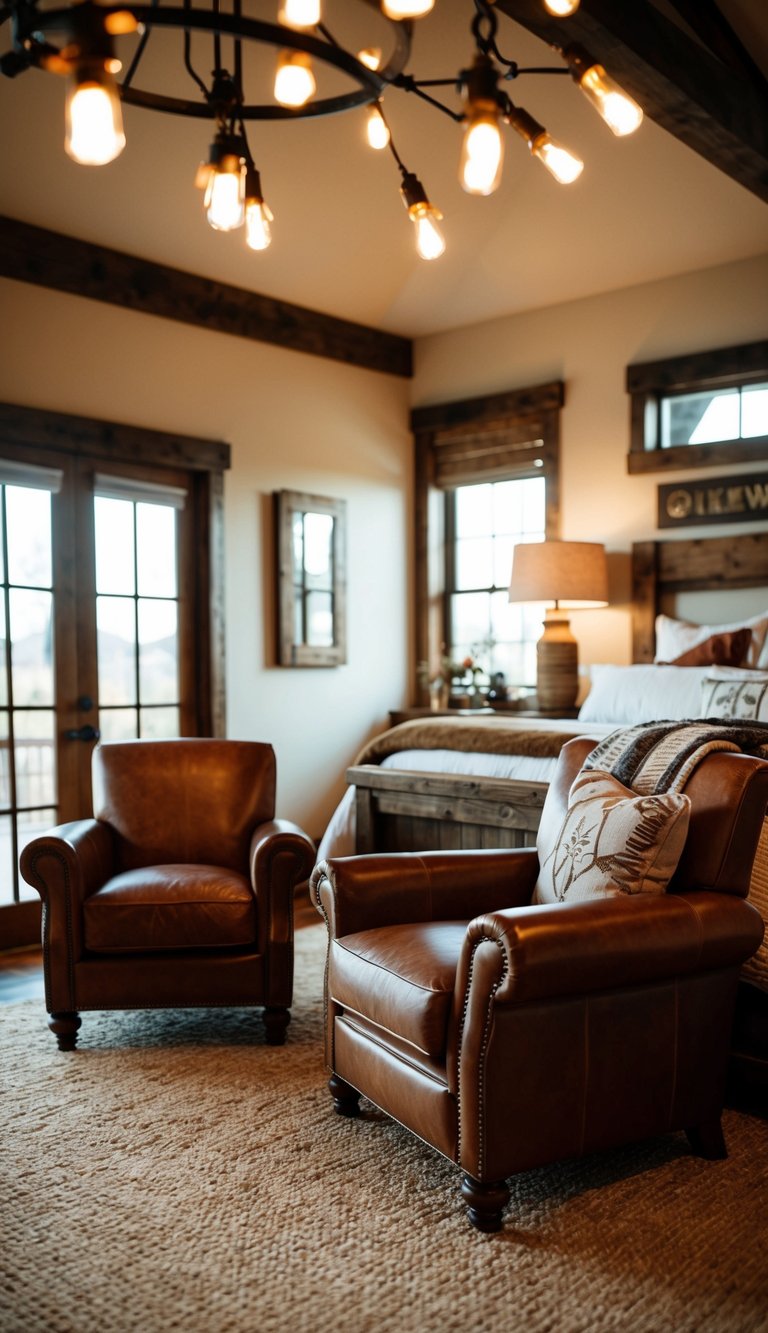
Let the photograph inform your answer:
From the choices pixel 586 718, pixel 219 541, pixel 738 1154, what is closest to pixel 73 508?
pixel 219 541

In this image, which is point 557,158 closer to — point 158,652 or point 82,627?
point 82,627

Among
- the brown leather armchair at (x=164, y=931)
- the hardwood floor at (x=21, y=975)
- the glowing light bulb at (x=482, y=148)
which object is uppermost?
the glowing light bulb at (x=482, y=148)

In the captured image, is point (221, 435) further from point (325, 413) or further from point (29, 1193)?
point (29, 1193)

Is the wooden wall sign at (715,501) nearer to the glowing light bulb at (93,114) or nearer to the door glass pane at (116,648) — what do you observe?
the door glass pane at (116,648)

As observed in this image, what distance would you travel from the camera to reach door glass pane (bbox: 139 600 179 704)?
5.11 meters

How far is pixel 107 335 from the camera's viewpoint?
4.94 m

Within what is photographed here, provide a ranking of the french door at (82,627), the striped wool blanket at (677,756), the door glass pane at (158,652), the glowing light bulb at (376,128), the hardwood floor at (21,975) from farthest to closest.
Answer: the door glass pane at (158,652)
the french door at (82,627)
the hardwood floor at (21,975)
the striped wool blanket at (677,756)
the glowing light bulb at (376,128)

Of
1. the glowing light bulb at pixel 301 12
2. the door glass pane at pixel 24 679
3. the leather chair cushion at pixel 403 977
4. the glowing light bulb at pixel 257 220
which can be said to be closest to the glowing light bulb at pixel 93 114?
the glowing light bulb at pixel 301 12

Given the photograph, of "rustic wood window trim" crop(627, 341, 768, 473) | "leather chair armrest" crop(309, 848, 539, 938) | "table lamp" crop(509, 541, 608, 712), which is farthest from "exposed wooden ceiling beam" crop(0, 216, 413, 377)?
"leather chair armrest" crop(309, 848, 539, 938)

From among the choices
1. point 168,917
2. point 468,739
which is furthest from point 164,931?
point 468,739

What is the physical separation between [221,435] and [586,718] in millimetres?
2281

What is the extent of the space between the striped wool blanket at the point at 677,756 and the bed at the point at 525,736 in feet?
3.93

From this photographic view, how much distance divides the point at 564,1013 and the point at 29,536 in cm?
330

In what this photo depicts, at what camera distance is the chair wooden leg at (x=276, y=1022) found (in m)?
3.29
